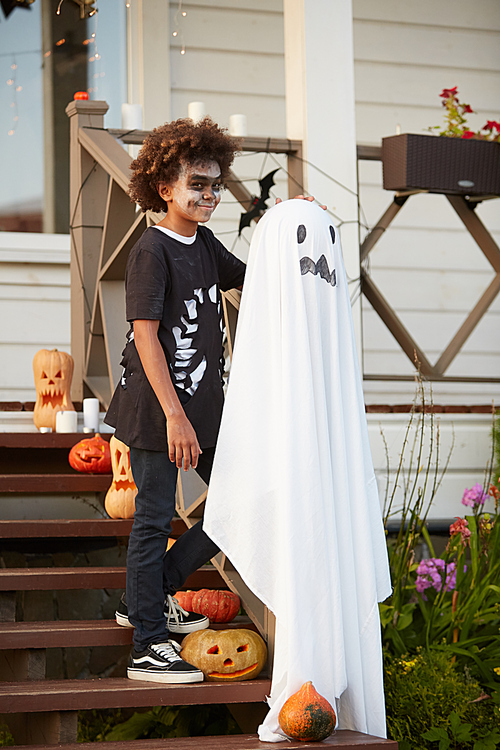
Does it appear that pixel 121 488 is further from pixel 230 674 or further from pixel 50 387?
pixel 230 674

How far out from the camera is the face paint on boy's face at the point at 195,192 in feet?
6.53

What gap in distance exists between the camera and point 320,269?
6.09 feet

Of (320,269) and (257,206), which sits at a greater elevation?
(257,206)

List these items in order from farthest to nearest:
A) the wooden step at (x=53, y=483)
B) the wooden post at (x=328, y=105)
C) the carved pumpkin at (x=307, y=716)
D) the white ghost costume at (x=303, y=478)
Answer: the wooden post at (x=328, y=105)
the wooden step at (x=53, y=483)
the white ghost costume at (x=303, y=478)
the carved pumpkin at (x=307, y=716)

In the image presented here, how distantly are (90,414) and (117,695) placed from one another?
58.1 inches

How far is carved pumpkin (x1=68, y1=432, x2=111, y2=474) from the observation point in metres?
2.80

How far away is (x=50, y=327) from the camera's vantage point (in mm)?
4703

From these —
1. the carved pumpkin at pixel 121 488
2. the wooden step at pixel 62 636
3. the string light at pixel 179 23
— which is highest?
the string light at pixel 179 23

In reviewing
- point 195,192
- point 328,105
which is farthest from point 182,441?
point 328,105

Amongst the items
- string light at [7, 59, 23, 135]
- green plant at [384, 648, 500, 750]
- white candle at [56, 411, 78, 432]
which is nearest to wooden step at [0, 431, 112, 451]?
white candle at [56, 411, 78, 432]

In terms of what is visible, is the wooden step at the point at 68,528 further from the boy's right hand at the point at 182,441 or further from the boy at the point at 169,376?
the boy's right hand at the point at 182,441

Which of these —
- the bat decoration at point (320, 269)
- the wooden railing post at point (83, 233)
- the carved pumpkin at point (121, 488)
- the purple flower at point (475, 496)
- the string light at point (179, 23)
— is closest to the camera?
the bat decoration at point (320, 269)

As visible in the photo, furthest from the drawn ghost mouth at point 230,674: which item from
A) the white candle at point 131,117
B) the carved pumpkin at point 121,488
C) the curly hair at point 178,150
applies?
the white candle at point 131,117

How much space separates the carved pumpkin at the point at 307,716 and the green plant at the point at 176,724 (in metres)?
1.04
